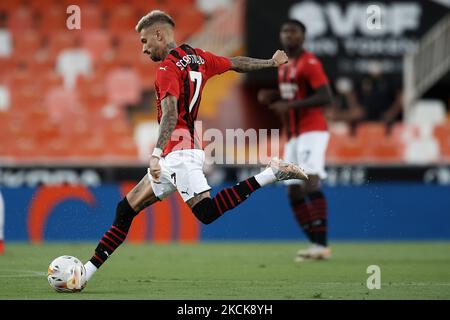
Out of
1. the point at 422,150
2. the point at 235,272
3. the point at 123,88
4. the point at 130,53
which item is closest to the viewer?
the point at 235,272

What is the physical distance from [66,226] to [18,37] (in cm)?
662

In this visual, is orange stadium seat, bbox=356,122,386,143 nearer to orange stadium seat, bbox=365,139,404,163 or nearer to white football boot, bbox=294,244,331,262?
orange stadium seat, bbox=365,139,404,163

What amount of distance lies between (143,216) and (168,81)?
5.98 m

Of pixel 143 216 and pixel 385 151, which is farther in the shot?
pixel 385 151

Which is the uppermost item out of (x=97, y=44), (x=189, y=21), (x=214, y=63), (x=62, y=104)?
(x=189, y=21)

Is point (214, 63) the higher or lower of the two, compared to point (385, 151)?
lower

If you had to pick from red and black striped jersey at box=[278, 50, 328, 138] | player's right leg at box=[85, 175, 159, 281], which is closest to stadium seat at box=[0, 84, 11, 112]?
red and black striped jersey at box=[278, 50, 328, 138]

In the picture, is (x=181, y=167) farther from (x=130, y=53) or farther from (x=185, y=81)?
(x=130, y=53)

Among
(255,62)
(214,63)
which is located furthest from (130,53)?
(214,63)

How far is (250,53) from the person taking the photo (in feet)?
51.3

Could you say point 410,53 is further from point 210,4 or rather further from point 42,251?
point 42,251

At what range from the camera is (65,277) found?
675 centimetres

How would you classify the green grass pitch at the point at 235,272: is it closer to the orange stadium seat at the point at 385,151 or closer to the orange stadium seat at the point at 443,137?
the orange stadium seat at the point at 385,151
